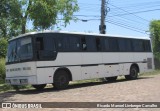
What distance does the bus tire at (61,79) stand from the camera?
61.6 ft

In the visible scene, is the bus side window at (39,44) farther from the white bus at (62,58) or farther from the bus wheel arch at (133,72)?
the bus wheel arch at (133,72)

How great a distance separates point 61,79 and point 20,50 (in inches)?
101

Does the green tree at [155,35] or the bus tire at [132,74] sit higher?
the green tree at [155,35]

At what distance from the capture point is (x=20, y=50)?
1847 cm

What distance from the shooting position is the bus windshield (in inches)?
707

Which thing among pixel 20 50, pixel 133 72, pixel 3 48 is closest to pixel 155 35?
pixel 3 48

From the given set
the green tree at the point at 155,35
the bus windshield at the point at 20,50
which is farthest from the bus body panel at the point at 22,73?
the green tree at the point at 155,35

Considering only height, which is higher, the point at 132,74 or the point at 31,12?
the point at 31,12

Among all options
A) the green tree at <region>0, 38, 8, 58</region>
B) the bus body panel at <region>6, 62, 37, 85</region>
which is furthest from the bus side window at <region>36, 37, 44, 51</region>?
the green tree at <region>0, 38, 8, 58</region>

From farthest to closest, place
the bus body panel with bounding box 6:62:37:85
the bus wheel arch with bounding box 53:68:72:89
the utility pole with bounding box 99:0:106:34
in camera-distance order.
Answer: the utility pole with bounding box 99:0:106:34
the bus wheel arch with bounding box 53:68:72:89
the bus body panel with bounding box 6:62:37:85

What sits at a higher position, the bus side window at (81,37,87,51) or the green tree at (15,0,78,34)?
the green tree at (15,0,78,34)

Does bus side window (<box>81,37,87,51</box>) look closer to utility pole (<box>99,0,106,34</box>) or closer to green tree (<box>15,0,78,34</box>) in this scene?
green tree (<box>15,0,78,34</box>)

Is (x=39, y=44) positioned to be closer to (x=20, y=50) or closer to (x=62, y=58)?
(x=20, y=50)

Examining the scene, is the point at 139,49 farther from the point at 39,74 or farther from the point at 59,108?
the point at 59,108
